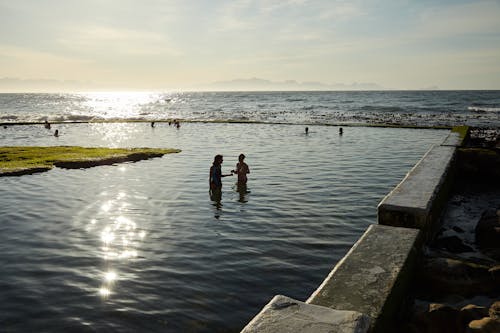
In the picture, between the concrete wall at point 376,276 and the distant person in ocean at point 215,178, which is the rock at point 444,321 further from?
the distant person in ocean at point 215,178

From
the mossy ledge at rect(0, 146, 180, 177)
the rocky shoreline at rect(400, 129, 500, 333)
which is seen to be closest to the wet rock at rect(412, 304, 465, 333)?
the rocky shoreline at rect(400, 129, 500, 333)

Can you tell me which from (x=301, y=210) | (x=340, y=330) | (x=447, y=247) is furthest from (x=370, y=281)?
(x=301, y=210)

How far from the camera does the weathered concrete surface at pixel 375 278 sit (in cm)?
509

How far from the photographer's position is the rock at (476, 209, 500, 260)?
364 inches

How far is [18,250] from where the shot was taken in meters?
9.72

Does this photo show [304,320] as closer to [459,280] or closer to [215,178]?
[459,280]

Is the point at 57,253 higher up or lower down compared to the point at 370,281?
lower down

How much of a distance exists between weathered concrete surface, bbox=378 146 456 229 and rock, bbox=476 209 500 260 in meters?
1.05

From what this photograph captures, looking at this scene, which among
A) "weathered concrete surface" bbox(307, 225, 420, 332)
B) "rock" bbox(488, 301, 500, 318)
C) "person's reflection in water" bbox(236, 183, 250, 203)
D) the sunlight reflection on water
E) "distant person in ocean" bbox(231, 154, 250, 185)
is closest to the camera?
"weathered concrete surface" bbox(307, 225, 420, 332)

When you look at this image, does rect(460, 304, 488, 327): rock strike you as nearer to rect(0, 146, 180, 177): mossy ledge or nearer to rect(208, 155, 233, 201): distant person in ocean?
rect(208, 155, 233, 201): distant person in ocean

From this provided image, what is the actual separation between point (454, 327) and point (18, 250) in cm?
917

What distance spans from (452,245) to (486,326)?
4547mm

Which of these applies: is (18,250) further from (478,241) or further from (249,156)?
(249,156)

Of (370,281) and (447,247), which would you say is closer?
(370,281)
